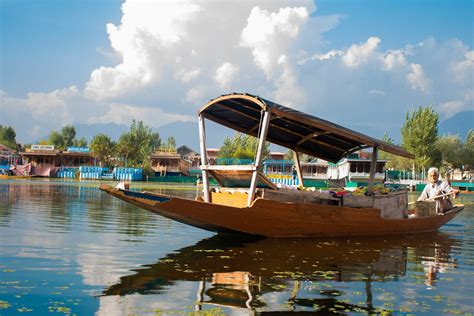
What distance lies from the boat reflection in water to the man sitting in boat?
249 centimetres

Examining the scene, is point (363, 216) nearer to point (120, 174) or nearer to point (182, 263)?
point (182, 263)

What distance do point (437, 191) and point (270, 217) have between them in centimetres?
628

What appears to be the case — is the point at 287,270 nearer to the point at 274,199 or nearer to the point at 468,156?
the point at 274,199

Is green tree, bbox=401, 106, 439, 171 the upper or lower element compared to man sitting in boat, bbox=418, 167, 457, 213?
upper

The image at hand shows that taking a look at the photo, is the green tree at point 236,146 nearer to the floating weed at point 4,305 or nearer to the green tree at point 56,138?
the green tree at point 56,138

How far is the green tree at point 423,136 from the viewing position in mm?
66438

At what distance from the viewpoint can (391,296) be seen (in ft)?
20.6

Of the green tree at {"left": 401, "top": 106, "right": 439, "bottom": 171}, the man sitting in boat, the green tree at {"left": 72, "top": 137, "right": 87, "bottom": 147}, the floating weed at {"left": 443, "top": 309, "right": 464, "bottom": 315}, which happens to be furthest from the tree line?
the floating weed at {"left": 443, "top": 309, "right": 464, "bottom": 315}

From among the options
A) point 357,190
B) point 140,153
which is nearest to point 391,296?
point 357,190

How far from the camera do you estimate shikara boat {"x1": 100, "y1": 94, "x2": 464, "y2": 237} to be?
9.65 metres

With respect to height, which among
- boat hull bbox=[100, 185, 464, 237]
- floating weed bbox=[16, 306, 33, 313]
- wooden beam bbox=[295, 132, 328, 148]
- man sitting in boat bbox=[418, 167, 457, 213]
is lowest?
floating weed bbox=[16, 306, 33, 313]

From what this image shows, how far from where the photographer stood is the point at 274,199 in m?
10.4

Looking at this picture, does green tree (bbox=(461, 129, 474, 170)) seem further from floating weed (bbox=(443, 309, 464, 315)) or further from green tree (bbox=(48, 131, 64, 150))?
green tree (bbox=(48, 131, 64, 150))

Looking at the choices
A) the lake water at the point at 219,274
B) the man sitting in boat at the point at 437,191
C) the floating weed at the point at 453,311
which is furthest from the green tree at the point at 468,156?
the floating weed at the point at 453,311
